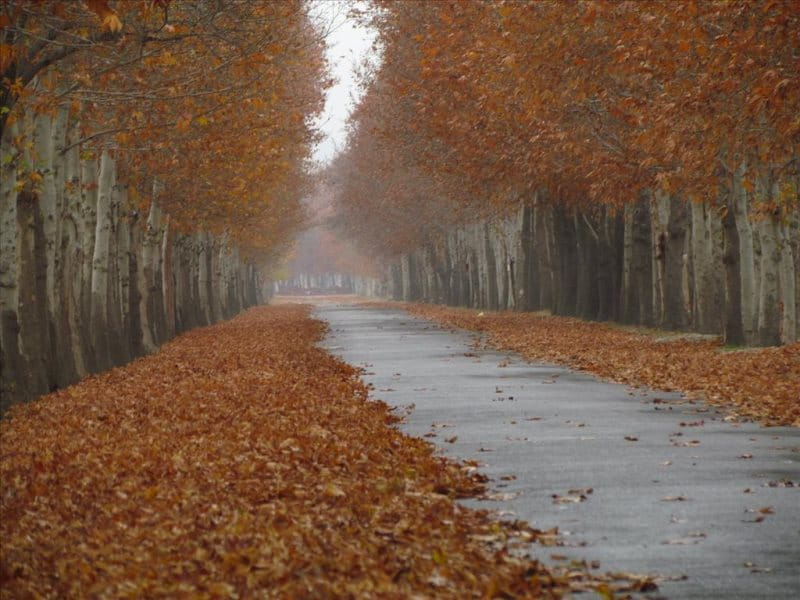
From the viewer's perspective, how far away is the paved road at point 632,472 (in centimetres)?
918

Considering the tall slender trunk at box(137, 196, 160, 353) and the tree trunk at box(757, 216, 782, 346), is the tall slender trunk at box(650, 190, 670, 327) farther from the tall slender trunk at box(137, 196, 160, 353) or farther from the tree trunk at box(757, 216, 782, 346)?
the tall slender trunk at box(137, 196, 160, 353)

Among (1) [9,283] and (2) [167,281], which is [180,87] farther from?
(2) [167,281]

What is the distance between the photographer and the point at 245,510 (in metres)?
10.5

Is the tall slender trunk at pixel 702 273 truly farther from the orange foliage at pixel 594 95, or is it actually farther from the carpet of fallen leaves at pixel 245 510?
the carpet of fallen leaves at pixel 245 510

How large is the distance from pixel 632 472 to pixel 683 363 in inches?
542

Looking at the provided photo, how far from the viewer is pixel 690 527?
33.5ft

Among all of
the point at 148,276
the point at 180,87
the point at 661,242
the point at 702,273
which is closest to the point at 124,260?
the point at 148,276

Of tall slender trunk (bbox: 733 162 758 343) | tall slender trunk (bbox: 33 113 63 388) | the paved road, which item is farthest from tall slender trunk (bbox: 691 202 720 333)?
tall slender trunk (bbox: 33 113 63 388)

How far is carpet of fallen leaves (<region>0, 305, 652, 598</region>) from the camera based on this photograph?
27.1ft

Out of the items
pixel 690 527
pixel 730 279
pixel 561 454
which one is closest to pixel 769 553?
pixel 690 527

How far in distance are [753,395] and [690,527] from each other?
10.4 m

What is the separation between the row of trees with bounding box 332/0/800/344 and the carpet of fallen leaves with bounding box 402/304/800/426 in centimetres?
209

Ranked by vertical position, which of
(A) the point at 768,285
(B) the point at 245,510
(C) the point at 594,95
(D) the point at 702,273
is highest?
(C) the point at 594,95

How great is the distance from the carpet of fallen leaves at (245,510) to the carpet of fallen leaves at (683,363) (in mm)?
4705
